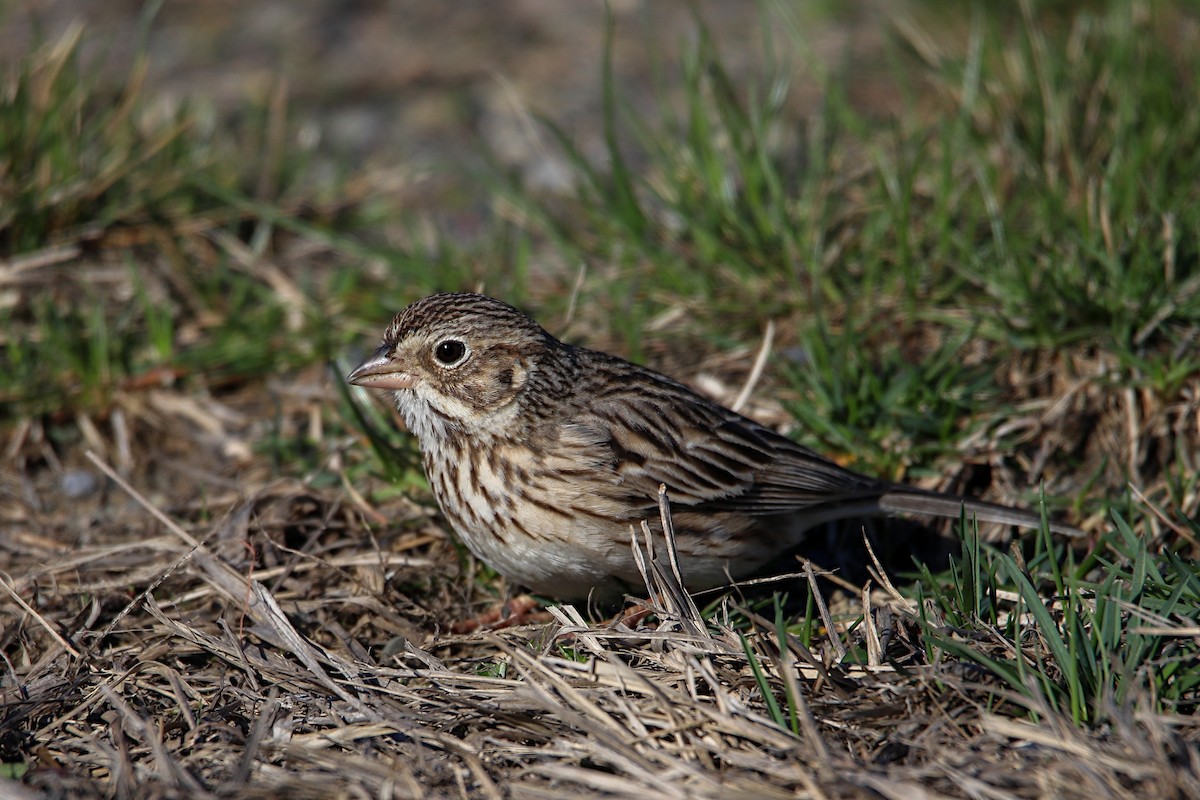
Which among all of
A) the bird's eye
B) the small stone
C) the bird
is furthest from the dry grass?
the bird's eye

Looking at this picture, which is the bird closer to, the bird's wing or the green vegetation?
the bird's wing

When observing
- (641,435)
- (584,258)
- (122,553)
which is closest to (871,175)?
(584,258)

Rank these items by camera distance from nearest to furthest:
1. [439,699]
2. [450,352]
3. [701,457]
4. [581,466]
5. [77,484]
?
[439,699] < [581,466] < [450,352] < [701,457] < [77,484]

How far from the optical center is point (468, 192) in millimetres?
8445

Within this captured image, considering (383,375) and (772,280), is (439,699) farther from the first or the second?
(772,280)

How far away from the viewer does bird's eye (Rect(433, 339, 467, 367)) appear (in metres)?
4.87

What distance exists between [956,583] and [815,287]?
2.00 meters

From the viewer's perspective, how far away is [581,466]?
15.6 ft

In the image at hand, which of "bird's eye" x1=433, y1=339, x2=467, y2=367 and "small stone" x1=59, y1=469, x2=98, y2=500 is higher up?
"bird's eye" x1=433, y1=339, x2=467, y2=367

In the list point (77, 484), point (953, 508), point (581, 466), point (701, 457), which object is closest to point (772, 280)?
point (701, 457)

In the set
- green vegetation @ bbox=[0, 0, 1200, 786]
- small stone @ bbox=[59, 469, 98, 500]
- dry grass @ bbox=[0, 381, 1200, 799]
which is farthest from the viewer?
small stone @ bbox=[59, 469, 98, 500]

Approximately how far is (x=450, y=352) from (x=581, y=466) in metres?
0.68

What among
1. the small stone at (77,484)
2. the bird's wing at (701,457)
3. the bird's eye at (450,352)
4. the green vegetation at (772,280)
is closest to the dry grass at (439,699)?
the green vegetation at (772,280)

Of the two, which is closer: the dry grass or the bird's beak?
the dry grass
